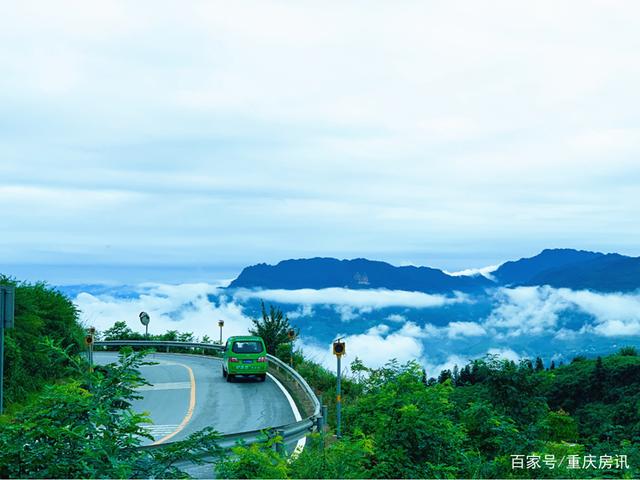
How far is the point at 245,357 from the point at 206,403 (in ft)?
15.4

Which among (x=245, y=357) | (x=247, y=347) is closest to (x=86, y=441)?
(x=245, y=357)

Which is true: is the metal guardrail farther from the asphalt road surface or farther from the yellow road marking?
the yellow road marking

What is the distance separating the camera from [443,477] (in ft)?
27.7

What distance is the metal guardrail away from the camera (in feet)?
29.4

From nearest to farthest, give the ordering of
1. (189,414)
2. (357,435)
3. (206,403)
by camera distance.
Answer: (357,435), (189,414), (206,403)

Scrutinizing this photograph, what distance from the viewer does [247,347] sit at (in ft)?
91.4

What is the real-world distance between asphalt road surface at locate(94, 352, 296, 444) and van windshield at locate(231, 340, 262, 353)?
142 cm

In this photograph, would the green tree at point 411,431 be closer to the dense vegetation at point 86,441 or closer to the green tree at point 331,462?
the green tree at point 331,462

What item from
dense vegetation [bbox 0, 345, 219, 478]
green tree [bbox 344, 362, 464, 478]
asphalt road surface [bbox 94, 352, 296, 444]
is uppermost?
dense vegetation [bbox 0, 345, 219, 478]

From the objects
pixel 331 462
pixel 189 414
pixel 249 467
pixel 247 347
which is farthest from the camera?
pixel 247 347

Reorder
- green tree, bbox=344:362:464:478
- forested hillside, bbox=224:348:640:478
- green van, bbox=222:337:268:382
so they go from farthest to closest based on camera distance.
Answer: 1. green van, bbox=222:337:268:382
2. green tree, bbox=344:362:464:478
3. forested hillside, bbox=224:348:640:478

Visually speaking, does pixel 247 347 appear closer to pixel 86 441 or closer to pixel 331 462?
pixel 331 462

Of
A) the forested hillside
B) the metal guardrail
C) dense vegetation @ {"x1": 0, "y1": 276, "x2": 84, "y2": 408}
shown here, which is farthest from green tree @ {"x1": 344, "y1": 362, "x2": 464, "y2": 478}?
dense vegetation @ {"x1": 0, "y1": 276, "x2": 84, "y2": 408}

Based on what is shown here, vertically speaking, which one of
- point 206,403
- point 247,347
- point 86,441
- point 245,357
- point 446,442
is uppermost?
point 86,441
